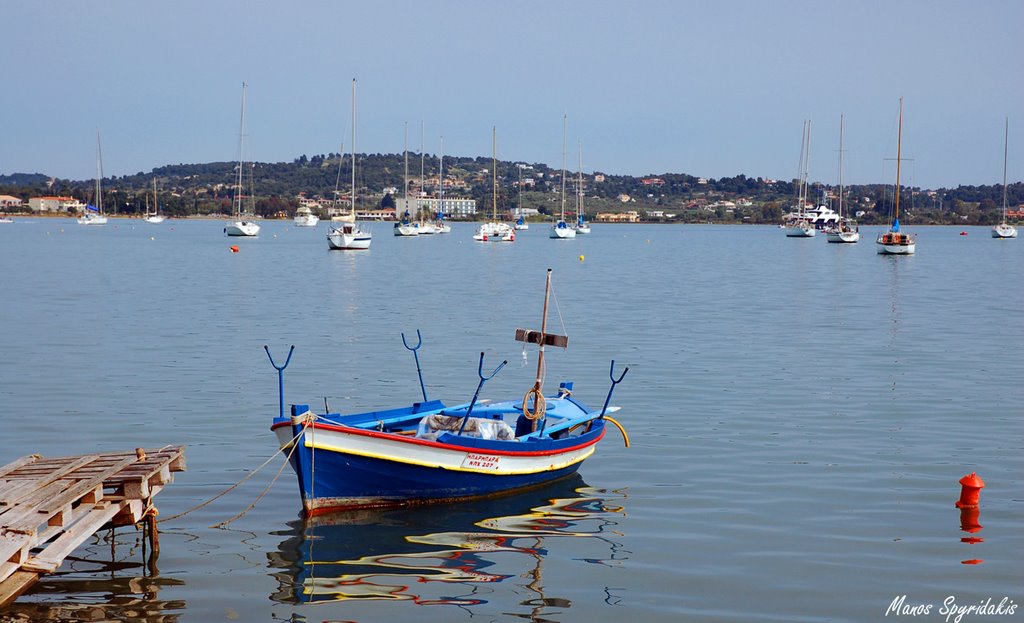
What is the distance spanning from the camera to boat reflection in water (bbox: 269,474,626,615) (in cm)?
1316

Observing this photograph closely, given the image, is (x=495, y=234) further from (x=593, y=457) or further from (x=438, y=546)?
(x=438, y=546)

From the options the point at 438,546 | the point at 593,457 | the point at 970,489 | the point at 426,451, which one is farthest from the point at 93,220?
the point at 970,489

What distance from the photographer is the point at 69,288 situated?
54.1 m

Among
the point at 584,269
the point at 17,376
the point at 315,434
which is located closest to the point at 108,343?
the point at 17,376

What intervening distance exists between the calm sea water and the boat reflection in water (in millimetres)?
45

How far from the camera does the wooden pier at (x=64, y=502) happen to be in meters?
11.4

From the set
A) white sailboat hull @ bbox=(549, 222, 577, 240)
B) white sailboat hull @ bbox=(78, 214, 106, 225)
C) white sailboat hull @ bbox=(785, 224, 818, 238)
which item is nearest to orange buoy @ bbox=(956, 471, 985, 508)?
white sailboat hull @ bbox=(549, 222, 577, 240)

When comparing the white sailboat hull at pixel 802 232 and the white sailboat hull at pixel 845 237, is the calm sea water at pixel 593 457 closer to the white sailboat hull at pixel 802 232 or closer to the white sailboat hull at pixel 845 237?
the white sailboat hull at pixel 845 237

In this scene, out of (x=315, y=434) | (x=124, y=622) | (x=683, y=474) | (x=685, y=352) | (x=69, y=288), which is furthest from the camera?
(x=69, y=288)

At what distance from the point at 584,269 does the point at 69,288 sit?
3679cm

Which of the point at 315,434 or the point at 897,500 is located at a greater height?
the point at 315,434

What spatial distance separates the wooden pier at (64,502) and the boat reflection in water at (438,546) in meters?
1.83

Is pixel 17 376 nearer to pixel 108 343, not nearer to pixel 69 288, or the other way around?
pixel 108 343

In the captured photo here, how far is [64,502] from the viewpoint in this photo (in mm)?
12047
